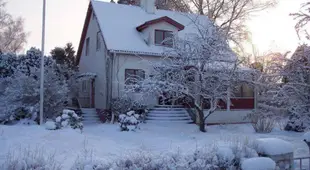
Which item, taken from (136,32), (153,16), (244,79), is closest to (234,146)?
(244,79)

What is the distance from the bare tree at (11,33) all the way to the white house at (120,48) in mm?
14485

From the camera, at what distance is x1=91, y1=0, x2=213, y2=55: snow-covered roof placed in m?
20.8

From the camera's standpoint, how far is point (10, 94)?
17234 millimetres

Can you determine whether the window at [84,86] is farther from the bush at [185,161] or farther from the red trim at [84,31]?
the bush at [185,161]

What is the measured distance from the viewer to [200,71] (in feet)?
54.0

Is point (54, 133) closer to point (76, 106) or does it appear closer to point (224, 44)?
point (224, 44)

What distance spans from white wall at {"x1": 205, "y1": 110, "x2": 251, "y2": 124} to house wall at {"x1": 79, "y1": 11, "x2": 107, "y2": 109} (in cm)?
662

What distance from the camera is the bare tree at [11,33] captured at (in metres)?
35.6

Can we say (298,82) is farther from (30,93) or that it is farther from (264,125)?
(30,93)

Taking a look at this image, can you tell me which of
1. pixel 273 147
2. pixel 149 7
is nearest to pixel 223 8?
pixel 149 7

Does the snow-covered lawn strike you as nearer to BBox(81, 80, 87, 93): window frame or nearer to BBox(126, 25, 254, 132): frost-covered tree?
BBox(126, 25, 254, 132): frost-covered tree

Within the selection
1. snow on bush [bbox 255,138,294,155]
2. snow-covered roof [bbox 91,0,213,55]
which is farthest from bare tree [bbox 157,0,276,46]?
snow on bush [bbox 255,138,294,155]

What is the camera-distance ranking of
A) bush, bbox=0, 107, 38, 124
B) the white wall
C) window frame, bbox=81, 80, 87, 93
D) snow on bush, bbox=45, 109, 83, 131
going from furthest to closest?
window frame, bbox=81, 80, 87, 93 < the white wall < bush, bbox=0, 107, 38, 124 < snow on bush, bbox=45, 109, 83, 131

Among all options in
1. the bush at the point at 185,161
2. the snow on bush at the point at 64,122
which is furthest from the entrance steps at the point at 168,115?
the bush at the point at 185,161
